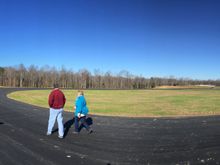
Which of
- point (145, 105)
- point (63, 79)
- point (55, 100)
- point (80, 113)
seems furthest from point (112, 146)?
point (63, 79)

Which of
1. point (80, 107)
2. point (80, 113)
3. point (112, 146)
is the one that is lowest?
point (112, 146)

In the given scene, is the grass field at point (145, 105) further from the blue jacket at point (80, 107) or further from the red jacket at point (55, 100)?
the red jacket at point (55, 100)

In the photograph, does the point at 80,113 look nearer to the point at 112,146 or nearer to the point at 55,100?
the point at 55,100

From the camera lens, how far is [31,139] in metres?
8.88

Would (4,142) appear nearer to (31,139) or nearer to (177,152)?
(31,139)

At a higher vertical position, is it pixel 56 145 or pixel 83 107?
pixel 83 107

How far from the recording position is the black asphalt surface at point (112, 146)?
261 inches

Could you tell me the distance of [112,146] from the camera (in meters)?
8.12

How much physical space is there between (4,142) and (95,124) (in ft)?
16.3

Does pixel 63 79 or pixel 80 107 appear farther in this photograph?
pixel 63 79

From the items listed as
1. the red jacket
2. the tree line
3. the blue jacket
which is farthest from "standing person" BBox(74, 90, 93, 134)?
the tree line

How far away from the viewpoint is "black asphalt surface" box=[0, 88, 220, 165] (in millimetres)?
6617

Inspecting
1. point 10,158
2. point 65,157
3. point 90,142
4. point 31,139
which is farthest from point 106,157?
point 31,139

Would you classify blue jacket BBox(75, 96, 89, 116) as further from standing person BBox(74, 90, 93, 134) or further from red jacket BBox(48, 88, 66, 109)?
red jacket BBox(48, 88, 66, 109)
